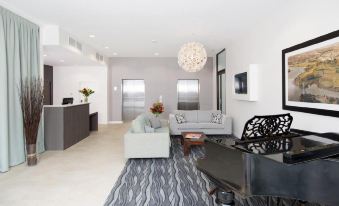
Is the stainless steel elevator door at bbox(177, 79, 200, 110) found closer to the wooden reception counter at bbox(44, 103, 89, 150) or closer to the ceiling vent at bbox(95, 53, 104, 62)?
the ceiling vent at bbox(95, 53, 104, 62)

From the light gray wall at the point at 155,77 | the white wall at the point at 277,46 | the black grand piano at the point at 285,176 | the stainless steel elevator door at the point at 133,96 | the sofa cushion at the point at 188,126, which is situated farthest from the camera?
the stainless steel elevator door at the point at 133,96

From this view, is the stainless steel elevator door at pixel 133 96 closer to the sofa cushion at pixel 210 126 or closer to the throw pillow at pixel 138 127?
the sofa cushion at pixel 210 126

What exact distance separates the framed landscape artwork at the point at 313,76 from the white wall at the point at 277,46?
12cm

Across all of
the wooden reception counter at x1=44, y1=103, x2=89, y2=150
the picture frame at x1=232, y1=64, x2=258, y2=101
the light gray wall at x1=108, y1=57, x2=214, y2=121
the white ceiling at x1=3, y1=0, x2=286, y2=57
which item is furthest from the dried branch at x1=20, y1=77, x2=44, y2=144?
the light gray wall at x1=108, y1=57, x2=214, y2=121

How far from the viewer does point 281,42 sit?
177 inches

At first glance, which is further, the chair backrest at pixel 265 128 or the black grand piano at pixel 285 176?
the chair backrest at pixel 265 128

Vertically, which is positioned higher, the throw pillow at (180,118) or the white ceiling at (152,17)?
the white ceiling at (152,17)

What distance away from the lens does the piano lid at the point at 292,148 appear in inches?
78.4

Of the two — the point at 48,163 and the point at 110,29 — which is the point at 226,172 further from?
the point at 110,29

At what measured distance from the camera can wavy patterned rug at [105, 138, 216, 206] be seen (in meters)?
3.09

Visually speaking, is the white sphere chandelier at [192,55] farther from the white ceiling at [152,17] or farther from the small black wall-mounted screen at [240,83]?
the small black wall-mounted screen at [240,83]

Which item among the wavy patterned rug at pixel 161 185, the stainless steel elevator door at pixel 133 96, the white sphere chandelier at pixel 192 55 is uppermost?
the white sphere chandelier at pixel 192 55

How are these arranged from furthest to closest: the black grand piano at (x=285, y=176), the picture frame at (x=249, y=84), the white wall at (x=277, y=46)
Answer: the picture frame at (x=249, y=84)
the white wall at (x=277, y=46)
the black grand piano at (x=285, y=176)

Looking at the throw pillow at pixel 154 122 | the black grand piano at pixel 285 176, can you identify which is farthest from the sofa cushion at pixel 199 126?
the black grand piano at pixel 285 176
